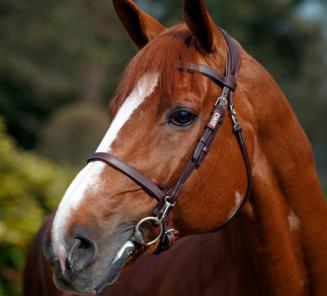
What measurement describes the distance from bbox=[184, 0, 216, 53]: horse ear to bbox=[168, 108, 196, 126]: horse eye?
0.31m

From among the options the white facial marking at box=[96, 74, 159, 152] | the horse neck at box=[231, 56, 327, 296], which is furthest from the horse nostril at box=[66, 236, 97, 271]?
the horse neck at box=[231, 56, 327, 296]

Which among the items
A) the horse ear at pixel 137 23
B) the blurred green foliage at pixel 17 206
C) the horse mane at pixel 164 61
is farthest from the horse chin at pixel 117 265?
the blurred green foliage at pixel 17 206

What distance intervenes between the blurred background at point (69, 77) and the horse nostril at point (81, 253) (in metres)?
4.01

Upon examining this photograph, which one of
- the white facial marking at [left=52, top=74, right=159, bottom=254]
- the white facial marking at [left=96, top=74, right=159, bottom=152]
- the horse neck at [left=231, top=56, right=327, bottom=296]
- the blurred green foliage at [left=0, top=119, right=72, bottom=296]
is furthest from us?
the blurred green foliage at [left=0, top=119, right=72, bottom=296]

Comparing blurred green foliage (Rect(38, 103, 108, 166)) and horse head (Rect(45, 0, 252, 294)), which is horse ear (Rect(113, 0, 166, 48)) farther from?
blurred green foliage (Rect(38, 103, 108, 166))

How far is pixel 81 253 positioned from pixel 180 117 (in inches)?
24.9

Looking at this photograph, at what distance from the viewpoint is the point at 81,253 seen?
2.48 metres

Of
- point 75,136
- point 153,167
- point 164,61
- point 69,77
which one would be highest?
point 164,61

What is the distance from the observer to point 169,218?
2.65 metres

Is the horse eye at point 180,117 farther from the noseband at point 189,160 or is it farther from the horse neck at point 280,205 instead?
the horse neck at point 280,205

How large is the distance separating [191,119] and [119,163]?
339mm

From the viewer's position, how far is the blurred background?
715 cm

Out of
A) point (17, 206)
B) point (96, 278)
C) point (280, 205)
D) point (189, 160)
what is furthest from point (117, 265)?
point (17, 206)

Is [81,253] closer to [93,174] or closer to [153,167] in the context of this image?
[93,174]
